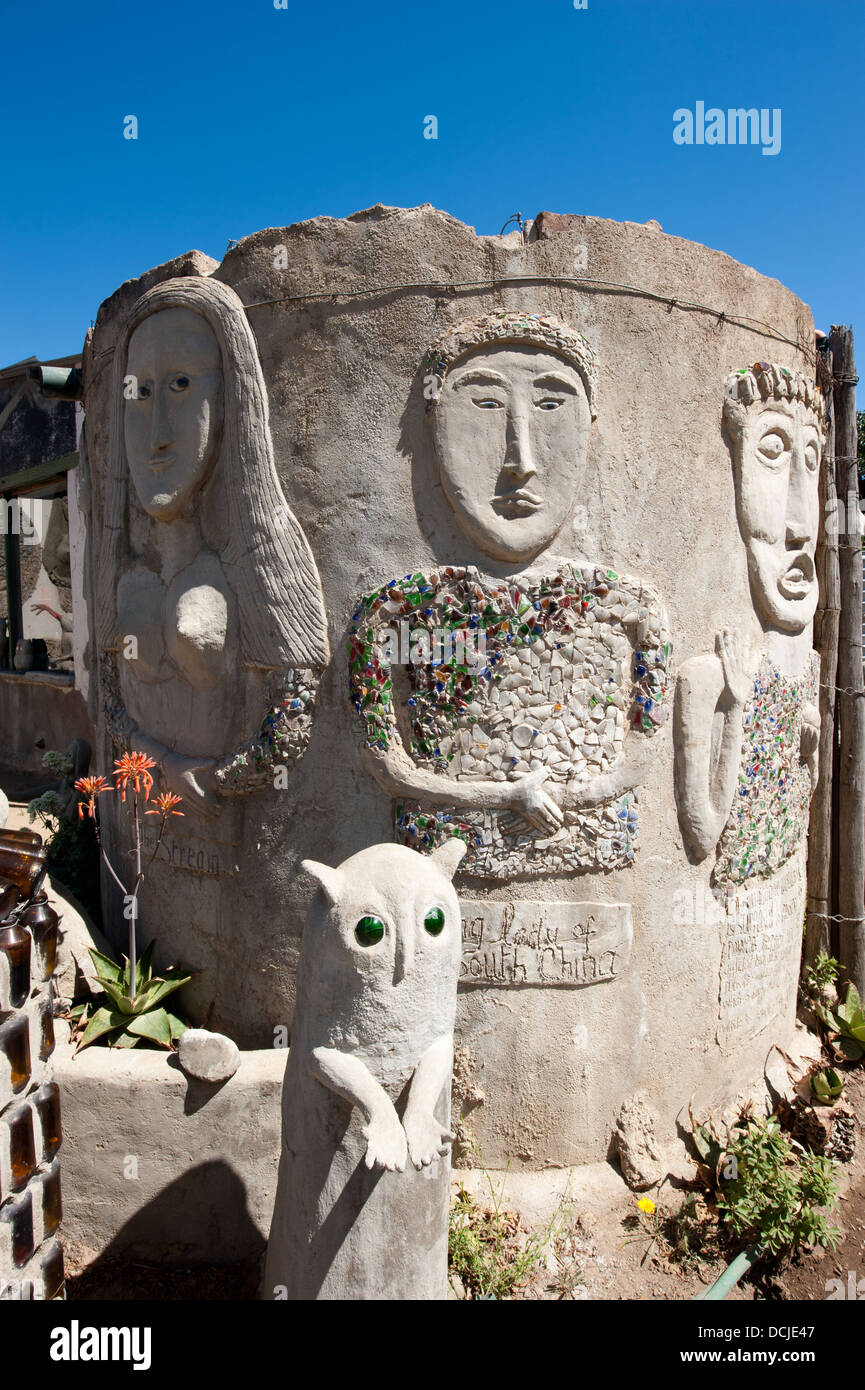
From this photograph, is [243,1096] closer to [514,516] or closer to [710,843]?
[710,843]

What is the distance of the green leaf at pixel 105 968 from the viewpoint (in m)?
4.81

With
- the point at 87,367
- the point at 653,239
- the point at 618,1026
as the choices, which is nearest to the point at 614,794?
the point at 618,1026

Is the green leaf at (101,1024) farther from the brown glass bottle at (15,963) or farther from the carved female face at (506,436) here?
the carved female face at (506,436)

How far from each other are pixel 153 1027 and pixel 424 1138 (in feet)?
7.54

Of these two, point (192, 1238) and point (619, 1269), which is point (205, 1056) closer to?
point (192, 1238)

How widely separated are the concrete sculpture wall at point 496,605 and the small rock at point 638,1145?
0.07 m

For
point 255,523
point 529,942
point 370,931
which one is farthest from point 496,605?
point 370,931

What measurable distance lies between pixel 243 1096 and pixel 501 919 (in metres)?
1.38

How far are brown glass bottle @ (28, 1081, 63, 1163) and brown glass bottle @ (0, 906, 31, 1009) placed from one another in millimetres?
360

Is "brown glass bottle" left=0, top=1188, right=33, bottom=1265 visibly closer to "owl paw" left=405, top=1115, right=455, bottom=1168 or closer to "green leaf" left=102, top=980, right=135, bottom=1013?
"owl paw" left=405, top=1115, right=455, bottom=1168

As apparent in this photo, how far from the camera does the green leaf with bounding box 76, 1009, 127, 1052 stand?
4469mm

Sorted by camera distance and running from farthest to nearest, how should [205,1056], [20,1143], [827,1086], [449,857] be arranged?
1. [827,1086]
2. [205,1056]
3. [449,857]
4. [20,1143]

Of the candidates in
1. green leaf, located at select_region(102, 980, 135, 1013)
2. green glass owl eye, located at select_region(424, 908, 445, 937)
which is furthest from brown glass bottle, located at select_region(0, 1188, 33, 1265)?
green leaf, located at select_region(102, 980, 135, 1013)

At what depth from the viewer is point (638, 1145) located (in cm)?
439
